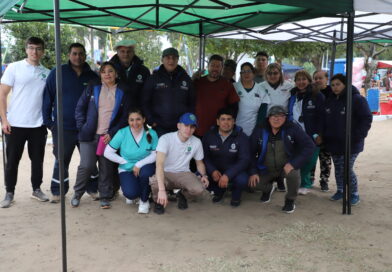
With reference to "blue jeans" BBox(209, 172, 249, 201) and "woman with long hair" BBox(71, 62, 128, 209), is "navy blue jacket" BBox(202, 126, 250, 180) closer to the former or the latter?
"blue jeans" BBox(209, 172, 249, 201)

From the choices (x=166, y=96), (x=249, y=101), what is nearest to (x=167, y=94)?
(x=166, y=96)

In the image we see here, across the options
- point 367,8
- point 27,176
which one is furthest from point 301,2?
point 27,176

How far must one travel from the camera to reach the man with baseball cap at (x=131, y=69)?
452 cm

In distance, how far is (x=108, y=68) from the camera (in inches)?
165

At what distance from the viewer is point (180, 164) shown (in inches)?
176

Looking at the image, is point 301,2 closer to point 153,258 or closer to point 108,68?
point 108,68

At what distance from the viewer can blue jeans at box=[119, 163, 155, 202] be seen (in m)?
4.34

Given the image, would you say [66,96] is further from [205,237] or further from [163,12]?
[163,12]

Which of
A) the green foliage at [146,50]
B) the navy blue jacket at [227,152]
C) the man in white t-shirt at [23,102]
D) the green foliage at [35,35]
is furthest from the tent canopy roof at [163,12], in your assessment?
the green foliage at [146,50]

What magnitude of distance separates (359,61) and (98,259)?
864 inches

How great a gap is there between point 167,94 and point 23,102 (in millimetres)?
1566

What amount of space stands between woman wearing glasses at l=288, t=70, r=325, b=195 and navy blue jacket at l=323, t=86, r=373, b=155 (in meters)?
0.10

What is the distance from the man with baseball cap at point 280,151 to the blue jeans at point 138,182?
1.16 meters

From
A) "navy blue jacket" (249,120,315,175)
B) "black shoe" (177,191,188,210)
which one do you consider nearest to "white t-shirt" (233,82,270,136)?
"navy blue jacket" (249,120,315,175)
